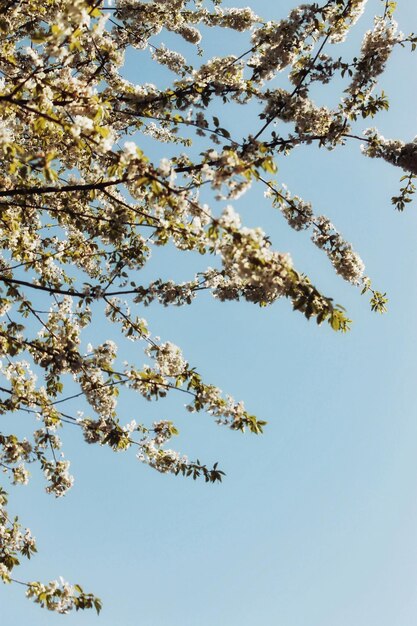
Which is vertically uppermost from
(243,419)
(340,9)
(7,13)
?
(7,13)

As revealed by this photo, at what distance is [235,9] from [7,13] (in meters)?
4.58

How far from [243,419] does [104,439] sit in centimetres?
211

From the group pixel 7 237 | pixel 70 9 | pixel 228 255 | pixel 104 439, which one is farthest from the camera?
pixel 7 237

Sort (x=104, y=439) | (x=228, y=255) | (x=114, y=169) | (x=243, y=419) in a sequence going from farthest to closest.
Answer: (x=104, y=439)
(x=243, y=419)
(x=114, y=169)
(x=228, y=255)

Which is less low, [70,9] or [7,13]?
[7,13]

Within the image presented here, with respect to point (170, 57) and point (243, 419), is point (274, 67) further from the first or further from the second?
point (243, 419)

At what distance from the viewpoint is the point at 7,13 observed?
24.0 ft

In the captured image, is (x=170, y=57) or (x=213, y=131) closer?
(x=213, y=131)

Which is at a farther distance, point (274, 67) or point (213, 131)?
point (274, 67)

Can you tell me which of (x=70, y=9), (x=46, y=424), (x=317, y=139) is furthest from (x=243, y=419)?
(x=70, y=9)

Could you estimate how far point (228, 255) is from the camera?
12.8ft

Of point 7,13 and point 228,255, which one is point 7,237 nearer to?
point 7,13

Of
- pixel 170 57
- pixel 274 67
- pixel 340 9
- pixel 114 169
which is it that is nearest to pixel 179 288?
pixel 114 169

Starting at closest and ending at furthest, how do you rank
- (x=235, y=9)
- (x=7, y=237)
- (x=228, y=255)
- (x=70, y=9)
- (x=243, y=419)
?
(x=70, y=9), (x=228, y=255), (x=243, y=419), (x=7, y=237), (x=235, y=9)
